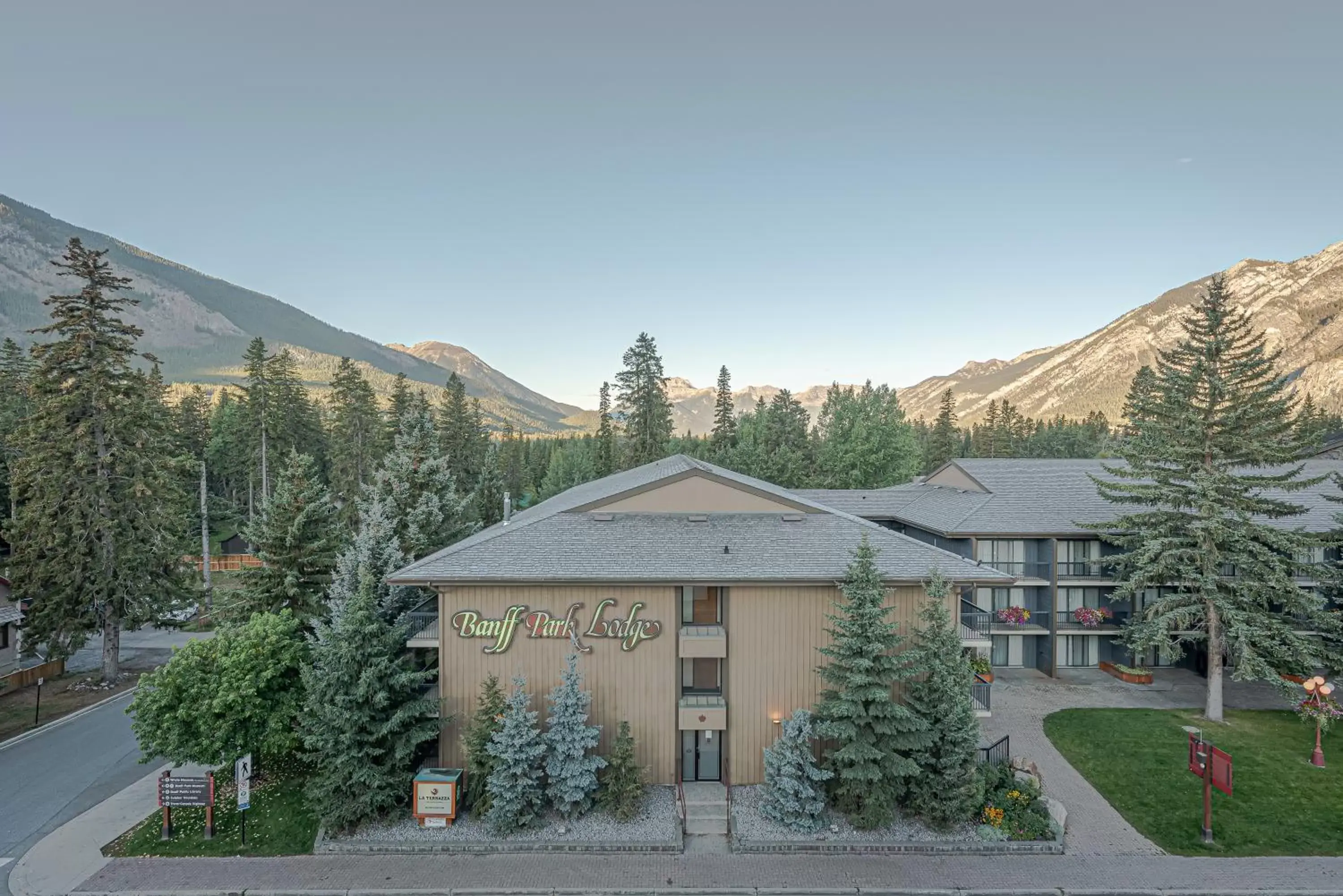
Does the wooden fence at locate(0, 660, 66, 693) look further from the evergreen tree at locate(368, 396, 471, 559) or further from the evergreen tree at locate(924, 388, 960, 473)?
the evergreen tree at locate(924, 388, 960, 473)

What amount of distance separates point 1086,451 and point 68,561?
10550cm

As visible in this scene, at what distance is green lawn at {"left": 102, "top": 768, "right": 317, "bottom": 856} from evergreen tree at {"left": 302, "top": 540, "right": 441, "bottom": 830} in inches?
31.6

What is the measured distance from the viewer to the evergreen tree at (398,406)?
1928 inches

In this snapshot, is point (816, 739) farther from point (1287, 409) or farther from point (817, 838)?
point (1287, 409)

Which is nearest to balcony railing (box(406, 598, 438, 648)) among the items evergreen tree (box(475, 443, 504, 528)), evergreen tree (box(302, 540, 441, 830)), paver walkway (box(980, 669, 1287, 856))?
evergreen tree (box(302, 540, 441, 830))

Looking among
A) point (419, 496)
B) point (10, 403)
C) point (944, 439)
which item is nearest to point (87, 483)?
point (419, 496)

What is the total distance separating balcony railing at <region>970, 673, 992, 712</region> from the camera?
56.4 ft

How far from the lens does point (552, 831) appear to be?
1524cm

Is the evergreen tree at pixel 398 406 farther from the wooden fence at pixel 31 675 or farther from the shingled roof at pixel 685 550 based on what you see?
the shingled roof at pixel 685 550

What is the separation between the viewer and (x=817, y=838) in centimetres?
1495

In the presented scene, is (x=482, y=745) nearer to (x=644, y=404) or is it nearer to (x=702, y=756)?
(x=702, y=756)

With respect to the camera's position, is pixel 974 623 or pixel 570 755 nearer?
pixel 570 755

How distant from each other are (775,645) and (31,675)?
31.9 m

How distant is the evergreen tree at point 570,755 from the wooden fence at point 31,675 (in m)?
25.7
